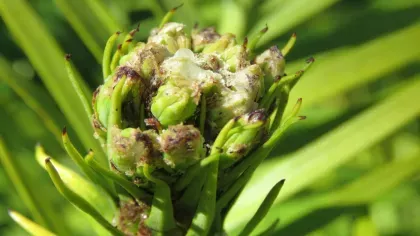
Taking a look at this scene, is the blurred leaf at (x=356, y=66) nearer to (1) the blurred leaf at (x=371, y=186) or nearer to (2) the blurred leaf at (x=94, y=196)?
(1) the blurred leaf at (x=371, y=186)

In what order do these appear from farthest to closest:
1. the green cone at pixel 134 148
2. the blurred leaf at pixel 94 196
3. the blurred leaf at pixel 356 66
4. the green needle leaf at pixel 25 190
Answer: the blurred leaf at pixel 356 66, the green needle leaf at pixel 25 190, the blurred leaf at pixel 94 196, the green cone at pixel 134 148

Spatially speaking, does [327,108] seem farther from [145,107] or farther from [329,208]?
[145,107]

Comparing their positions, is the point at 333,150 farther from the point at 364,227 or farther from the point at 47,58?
the point at 47,58

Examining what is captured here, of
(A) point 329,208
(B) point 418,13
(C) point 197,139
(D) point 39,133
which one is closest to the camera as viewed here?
(C) point 197,139

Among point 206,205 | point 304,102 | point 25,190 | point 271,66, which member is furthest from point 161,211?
point 304,102

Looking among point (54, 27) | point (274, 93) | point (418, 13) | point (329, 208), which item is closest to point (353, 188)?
point (329, 208)

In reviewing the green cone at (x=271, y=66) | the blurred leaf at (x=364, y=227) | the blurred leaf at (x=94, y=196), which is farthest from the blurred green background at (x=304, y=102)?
the green cone at (x=271, y=66)

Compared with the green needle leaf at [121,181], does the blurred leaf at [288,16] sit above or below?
below

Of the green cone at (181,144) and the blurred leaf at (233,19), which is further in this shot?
the blurred leaf at (233,19)
